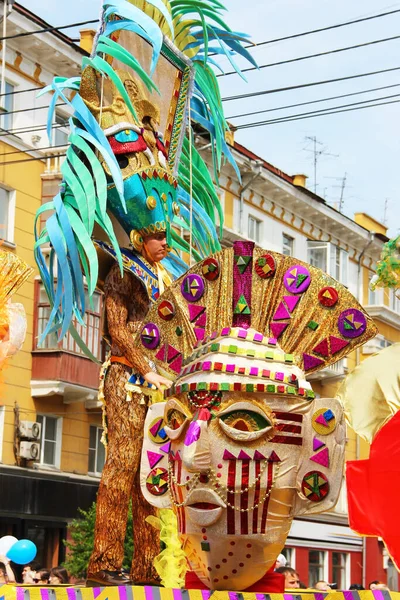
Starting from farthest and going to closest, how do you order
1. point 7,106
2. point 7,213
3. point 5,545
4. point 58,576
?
point 7,213 → point 7,106 → point 5,545 → point 58,576

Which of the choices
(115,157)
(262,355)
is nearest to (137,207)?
(115,157)

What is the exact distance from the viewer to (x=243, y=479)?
5.27 m

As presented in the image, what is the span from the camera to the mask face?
5.27m

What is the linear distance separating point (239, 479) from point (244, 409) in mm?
301

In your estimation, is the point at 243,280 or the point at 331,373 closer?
the point at 243,280

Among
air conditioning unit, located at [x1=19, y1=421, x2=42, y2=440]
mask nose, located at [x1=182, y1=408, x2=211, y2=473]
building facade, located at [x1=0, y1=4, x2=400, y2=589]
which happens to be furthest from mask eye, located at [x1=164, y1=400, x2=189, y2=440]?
air conditioning unit, located at [x1=19, y1=421, x2=42, y2=440]

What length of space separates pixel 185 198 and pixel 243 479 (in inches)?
99.2

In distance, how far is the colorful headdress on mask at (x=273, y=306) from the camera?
18.6 feet

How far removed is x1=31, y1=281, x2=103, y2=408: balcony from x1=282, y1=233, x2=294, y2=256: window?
27.0 ft

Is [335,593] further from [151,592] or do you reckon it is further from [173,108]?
[173,108]

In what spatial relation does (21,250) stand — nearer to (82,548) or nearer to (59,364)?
(59,364)

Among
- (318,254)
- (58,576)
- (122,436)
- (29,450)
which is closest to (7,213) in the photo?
(29,450)

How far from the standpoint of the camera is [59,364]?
20781 millimetres

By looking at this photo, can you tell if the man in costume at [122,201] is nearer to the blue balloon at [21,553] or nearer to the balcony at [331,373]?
the blue balloon at [21,553]
